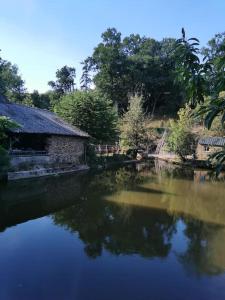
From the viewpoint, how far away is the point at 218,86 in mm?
2832

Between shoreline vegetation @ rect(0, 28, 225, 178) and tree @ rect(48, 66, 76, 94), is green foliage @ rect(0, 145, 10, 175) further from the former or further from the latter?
tree @ rect(48, 66, 76, 94)

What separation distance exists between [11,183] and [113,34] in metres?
69.1

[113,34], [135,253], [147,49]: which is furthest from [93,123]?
[113,34]

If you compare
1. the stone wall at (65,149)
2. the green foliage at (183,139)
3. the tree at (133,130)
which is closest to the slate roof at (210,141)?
the green foliage at (183,139)

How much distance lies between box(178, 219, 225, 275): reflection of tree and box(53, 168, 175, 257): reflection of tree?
2.11ft

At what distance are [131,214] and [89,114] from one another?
22009 millimetres

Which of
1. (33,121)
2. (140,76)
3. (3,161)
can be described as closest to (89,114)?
(33,121)

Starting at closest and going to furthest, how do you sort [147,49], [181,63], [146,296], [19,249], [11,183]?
1. [181,63]
2. [146,296]
3. [19,249]
4. [11,183]
5. [147,49]

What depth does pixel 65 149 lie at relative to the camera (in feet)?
90.0

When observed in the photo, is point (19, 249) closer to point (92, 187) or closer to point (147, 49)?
point (92, 187)

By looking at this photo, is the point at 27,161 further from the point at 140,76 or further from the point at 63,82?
the point at 63,82

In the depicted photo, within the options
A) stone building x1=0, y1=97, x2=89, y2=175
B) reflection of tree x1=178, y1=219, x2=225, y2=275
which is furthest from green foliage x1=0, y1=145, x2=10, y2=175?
reflection of tree x1=178, y1=219, x2=225, y2=275

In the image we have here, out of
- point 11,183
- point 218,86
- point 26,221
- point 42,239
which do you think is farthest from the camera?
point 11,183

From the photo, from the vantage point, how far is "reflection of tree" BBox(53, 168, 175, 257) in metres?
9.55
